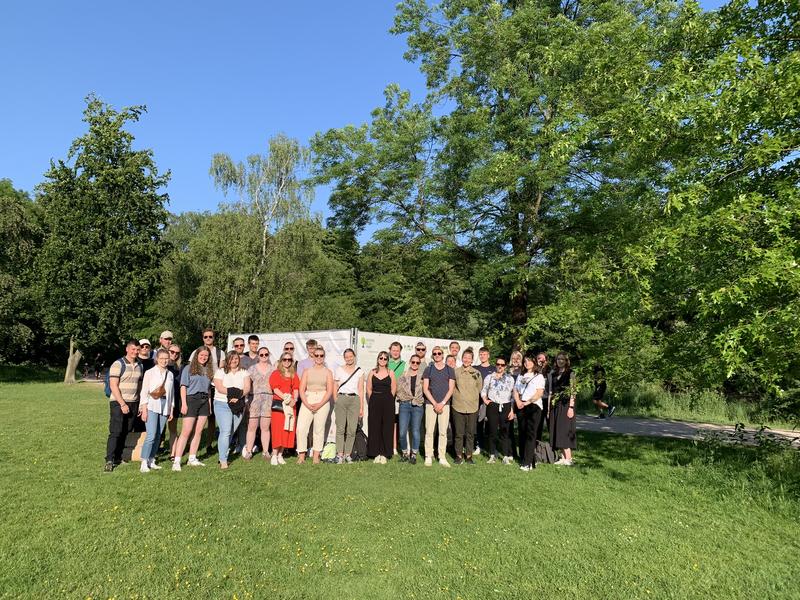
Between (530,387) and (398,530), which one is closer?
(398,530)

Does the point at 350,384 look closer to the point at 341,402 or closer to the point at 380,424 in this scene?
the point at 341,402

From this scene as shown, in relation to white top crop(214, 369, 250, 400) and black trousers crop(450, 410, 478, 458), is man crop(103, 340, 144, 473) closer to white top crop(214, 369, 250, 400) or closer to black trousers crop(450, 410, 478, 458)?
white top crop(214, 369, 250, 400)

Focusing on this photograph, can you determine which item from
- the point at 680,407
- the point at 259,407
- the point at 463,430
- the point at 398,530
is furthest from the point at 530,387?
the point at 680,407

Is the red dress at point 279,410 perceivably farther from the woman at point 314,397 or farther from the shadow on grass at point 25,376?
the shadow on grass at point 25,376

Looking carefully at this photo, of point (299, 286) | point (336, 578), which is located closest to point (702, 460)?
point (336, 578)

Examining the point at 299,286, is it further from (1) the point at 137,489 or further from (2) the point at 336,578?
(2) the point at 336,578

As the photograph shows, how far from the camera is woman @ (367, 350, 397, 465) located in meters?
8.25

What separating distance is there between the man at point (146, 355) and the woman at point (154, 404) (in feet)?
1.31

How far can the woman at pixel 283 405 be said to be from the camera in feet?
26.1

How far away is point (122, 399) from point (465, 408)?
4.86 metres

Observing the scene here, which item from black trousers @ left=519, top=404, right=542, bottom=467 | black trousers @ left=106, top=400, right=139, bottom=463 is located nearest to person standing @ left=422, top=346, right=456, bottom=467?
black trousers @ left=519, top=404, right=542, bottom=467

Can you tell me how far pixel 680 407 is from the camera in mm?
17609

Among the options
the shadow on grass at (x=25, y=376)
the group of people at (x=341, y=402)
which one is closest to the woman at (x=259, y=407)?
the group of people at (x=341, y=402)

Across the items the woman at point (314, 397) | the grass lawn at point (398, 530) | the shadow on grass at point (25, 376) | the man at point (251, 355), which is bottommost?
the shadow on grass at point (25, 376)
